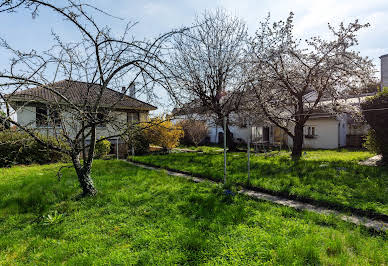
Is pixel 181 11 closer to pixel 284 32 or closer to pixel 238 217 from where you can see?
pixel 238 217

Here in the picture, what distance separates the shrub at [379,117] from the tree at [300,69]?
2.76ft

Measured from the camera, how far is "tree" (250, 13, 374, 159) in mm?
8359

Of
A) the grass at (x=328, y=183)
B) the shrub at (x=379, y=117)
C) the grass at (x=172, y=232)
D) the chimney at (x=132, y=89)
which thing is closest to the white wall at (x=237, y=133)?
the shrub at (x=379, y=117)

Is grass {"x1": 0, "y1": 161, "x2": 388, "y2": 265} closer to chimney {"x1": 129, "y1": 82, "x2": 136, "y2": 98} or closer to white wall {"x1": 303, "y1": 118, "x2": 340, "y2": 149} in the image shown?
chimney {"x1": 129, "y1": 82, "x2": 136, "y2": 98}

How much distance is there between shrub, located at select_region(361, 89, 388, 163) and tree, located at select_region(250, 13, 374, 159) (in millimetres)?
840

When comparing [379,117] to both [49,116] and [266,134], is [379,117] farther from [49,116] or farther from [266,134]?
[266,134]

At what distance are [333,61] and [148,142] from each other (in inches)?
459

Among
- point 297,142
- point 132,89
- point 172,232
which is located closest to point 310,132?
point 297,142

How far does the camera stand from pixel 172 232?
10.4 ft

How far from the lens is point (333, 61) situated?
848 cm

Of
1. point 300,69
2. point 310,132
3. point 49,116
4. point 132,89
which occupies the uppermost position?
point 300,69

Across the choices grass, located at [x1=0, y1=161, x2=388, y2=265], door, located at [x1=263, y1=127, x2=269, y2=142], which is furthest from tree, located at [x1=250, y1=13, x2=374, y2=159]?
door, located at [x1=263, y1=127, x2=269, y2=142]

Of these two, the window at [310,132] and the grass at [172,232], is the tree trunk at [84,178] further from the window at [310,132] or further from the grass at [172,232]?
the window at [310,132]

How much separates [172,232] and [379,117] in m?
9.67
